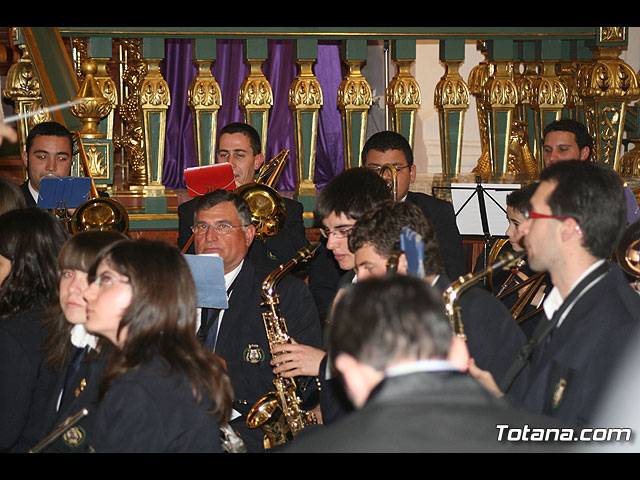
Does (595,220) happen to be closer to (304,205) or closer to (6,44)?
(304,205)

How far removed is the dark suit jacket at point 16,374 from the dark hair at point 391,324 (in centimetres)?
168

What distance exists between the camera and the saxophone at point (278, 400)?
13.1 feet

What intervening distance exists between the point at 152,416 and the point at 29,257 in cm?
133

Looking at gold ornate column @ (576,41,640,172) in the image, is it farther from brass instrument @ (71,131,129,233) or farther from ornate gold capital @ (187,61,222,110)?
brass instrument @ (71,131,129,233)

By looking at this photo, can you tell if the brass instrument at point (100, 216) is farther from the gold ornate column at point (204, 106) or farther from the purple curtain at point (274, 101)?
the purple curtain at point (274, 101)

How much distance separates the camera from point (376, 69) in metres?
9.12

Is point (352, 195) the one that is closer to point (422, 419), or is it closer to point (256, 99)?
point (256, 99)

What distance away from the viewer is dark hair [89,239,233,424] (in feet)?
8.51

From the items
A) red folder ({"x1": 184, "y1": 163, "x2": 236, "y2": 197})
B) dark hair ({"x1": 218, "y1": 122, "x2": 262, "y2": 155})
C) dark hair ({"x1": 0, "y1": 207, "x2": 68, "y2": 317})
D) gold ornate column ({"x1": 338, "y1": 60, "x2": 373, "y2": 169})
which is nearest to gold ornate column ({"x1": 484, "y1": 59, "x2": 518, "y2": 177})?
gold ornate column ({"x1": 338, "y1": 60, "x2": 373, "y2": 169})

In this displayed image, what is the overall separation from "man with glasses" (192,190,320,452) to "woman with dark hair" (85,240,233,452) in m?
1.25

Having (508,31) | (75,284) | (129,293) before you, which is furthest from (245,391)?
(508,31)

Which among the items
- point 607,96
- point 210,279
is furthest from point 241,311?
point 607,96

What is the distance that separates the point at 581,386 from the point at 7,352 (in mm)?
1973

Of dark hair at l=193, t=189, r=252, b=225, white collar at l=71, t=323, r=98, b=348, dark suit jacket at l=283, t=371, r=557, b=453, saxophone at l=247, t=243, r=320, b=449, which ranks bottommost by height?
saxophone at l=247, t=243, r=320, b=449
